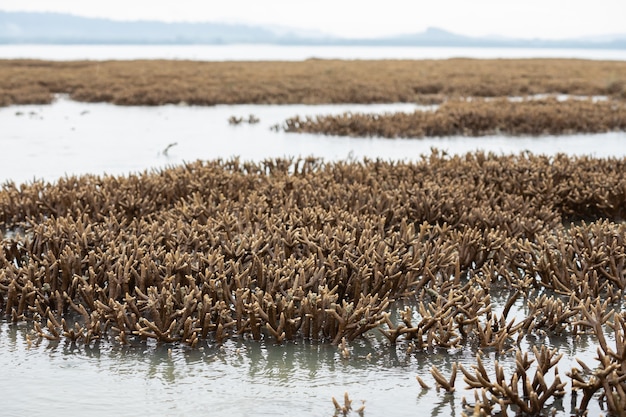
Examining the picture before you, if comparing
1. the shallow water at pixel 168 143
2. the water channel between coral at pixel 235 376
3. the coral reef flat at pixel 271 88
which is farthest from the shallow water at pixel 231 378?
the coral reef flat at pixel 271 88

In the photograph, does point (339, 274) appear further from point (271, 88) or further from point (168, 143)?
point (271, 88)

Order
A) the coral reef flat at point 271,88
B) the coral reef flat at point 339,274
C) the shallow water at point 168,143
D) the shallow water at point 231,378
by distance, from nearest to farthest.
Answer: the shallow water at point 231,378 < the coral reef flat at point 339,274 < the shallow water at point 168,143 < the coral reef flat at point 271,88

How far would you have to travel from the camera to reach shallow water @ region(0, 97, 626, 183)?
13.0 meters

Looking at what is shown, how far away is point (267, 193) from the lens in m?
8.55

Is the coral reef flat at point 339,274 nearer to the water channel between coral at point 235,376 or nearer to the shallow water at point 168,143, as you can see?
the water channel between coral at point 235,376

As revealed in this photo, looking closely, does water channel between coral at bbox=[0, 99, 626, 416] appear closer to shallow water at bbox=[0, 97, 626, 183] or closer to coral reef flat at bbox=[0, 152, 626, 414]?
coral reef flat at bbox=[0, 152, 626, 414]

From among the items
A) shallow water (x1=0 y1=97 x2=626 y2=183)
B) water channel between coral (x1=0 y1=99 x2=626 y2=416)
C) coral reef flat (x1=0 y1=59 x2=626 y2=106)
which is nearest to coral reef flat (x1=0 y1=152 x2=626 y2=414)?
water channel between coral (x1=0 y1=99 x2=626 y2=416)

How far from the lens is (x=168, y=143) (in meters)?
15.6

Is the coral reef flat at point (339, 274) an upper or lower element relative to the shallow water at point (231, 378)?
upper

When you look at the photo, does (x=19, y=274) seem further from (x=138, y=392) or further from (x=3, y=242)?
(x=138, y=392)

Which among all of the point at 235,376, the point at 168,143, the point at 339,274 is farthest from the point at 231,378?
the point at 168,143

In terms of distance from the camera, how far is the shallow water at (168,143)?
13015 millimetres

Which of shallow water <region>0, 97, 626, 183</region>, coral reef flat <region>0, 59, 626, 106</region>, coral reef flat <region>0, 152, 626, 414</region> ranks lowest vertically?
coral reef flat <region>0, 152, 626, 414</region>

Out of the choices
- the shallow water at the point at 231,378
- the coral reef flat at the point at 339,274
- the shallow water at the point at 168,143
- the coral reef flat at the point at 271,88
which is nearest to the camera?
the shallow water at the point at 231,378
